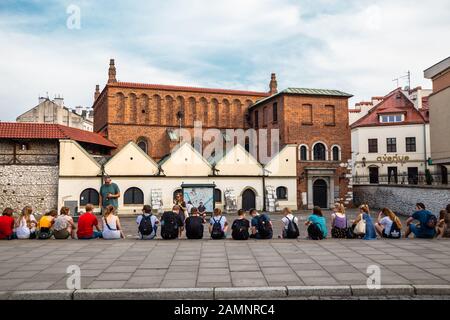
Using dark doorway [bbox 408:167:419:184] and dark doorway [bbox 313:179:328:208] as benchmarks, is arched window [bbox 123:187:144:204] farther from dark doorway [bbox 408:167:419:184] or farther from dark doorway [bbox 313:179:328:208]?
dark doorway [bbox 408:167:419:184]

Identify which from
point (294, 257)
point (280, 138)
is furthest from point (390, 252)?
point (280, 138)

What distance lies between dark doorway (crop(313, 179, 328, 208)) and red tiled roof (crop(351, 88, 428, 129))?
14588 millimetres

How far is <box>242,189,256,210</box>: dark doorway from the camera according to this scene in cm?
3381

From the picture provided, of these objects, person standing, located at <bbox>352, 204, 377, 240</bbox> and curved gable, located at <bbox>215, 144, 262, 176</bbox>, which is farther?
curved gable, located at <bbox>215, 144, 262, 176</bbox>

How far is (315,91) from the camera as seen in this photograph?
1497 inches

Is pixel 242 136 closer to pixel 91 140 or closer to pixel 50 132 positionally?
pixel 91 140

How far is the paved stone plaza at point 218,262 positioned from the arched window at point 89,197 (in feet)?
59.7

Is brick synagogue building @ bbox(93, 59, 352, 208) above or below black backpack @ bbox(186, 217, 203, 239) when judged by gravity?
above

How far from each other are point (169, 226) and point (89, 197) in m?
19.4

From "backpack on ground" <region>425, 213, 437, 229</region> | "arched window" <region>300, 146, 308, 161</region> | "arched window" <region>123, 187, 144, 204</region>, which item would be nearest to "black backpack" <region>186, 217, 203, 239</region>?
"backpack on ground" <region>425, 213, 437, 229</region>

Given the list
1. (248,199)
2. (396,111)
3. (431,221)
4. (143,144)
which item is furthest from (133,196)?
(396,111)

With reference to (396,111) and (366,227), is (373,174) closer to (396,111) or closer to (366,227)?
(396,111)
